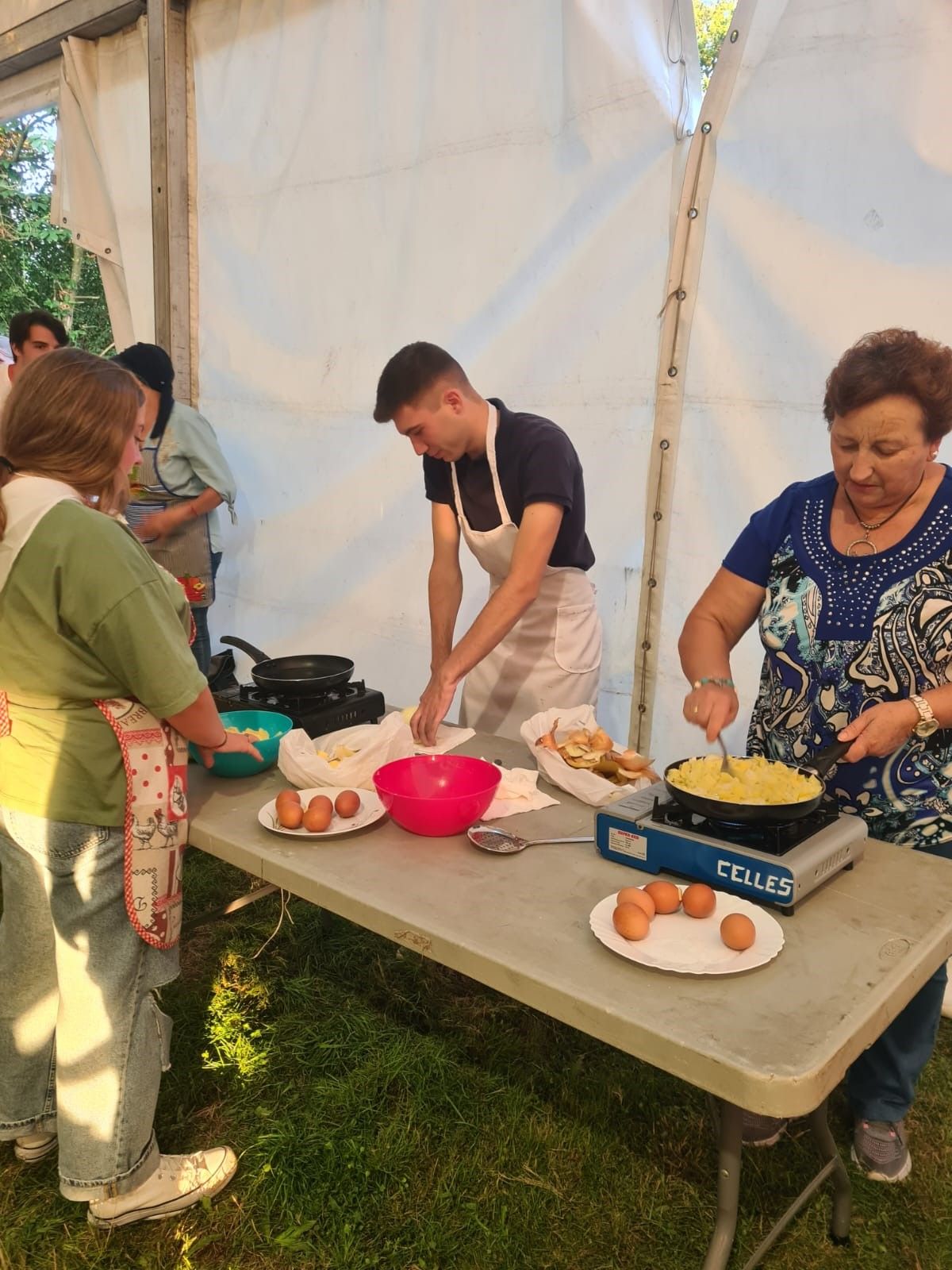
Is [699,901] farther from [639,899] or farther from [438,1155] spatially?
[438,1155]

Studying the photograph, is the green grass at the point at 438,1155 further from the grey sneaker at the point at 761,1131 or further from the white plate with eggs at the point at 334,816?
the white plate with eggs at the point at 334,816

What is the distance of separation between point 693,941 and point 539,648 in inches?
65.6

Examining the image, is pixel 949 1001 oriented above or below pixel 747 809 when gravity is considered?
below

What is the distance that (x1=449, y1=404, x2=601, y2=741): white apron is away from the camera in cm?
300

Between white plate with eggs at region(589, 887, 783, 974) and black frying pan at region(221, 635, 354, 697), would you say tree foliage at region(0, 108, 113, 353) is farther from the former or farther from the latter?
white plate with eggs at region(589, 887, 783, 974)

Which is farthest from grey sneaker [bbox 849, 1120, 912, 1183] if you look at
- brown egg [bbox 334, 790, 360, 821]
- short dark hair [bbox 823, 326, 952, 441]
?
short dark hair [bbox 823, 326, 952, 441]

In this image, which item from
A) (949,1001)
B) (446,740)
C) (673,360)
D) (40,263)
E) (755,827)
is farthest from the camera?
(40,263)

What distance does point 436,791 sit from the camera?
6.66 feet

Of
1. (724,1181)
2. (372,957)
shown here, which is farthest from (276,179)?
(724,1181)

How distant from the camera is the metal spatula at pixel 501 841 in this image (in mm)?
1792

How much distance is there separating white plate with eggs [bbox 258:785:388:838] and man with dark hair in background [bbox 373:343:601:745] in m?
0.37

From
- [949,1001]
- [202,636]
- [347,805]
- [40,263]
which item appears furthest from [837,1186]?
[40,263]

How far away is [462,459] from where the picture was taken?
2971 millimetres

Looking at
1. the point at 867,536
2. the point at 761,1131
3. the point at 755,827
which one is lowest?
the point at 761,1131
